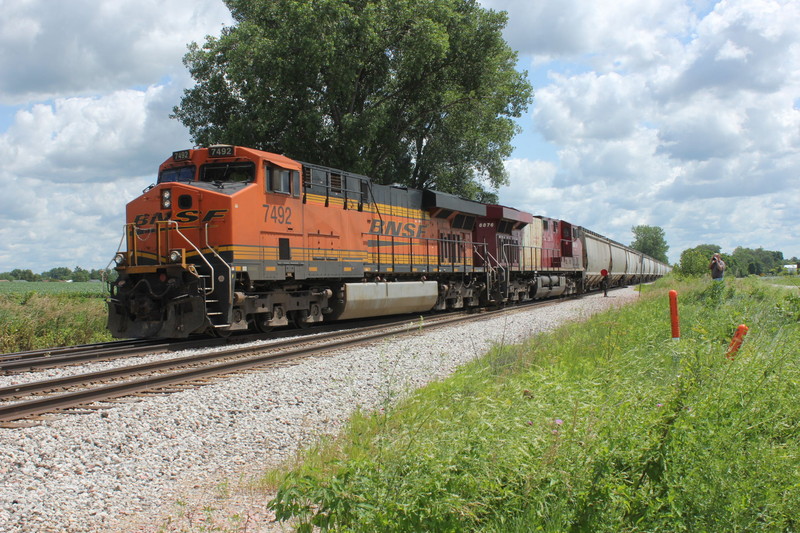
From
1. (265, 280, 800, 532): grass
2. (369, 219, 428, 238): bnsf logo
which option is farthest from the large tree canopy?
(265, 280, 800, 532): grass

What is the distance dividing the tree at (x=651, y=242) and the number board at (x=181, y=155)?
15015cm

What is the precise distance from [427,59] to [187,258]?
48.1 ft

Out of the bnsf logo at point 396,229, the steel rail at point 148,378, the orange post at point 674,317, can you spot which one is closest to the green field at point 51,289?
the bnsf logo at point 396,229

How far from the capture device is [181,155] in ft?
37.9

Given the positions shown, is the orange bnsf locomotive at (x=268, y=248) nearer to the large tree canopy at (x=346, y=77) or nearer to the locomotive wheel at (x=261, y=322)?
the locomotive wheel at (x=261, y=322)

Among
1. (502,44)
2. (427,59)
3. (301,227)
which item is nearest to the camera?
(301,227)

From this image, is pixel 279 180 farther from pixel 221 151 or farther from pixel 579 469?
pixel 579 469

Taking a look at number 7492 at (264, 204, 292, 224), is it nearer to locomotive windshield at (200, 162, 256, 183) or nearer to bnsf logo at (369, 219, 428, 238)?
locomotive windshield at (200, 162, 256, 183)

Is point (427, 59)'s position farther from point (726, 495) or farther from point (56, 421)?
point (726, 495)

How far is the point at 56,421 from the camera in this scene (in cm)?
549

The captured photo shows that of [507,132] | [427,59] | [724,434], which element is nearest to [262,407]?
[724,434]

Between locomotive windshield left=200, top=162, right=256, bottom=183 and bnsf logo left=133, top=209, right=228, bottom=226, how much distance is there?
3.08 ft

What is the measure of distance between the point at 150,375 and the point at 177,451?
320 centimetres

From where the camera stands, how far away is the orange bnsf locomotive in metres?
10.5
